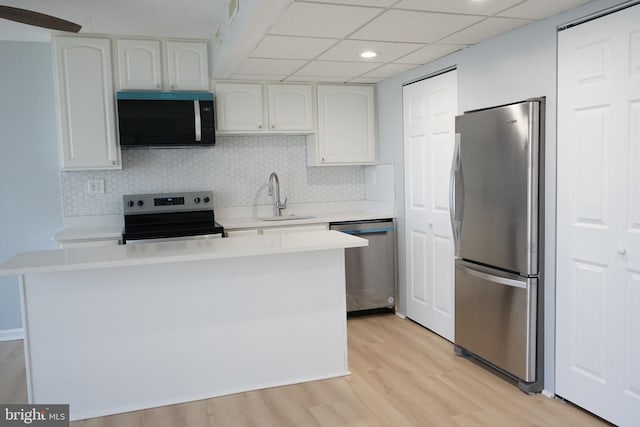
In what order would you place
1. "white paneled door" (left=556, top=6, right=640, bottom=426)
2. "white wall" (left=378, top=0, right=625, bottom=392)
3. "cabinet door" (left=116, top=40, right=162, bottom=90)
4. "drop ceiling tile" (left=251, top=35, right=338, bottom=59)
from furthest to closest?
"cabinet door" (left=116, top=40, right=162, bottom=90)
"drop ceiling tile" (left=251, top=35, right=338, bottom=59)
"white wall" (left=378, top=0, right=625, bottom=392)
"white paneled door" (left=556, top=6, right=640, bottom=426)

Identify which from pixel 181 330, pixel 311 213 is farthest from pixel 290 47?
pixel 311 213

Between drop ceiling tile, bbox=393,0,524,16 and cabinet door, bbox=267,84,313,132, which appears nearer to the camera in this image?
drop ceiling tile, bbox=393,0,524,16

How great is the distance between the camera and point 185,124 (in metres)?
4.18

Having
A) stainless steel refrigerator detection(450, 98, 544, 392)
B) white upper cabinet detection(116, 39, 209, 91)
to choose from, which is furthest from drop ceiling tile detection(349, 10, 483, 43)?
white upper cabinet detection(116, 39, 209, 91)

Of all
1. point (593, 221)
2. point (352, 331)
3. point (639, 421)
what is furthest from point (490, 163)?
point (352, 331)

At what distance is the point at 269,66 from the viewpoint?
3891 mm

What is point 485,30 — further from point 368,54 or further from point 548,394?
point 548,394

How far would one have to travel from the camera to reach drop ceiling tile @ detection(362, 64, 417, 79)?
13.1 feet

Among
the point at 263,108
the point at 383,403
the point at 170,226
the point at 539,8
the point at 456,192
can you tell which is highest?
the point at 539,8

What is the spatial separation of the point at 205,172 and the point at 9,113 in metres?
1.64

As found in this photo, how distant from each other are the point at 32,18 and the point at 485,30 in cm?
248

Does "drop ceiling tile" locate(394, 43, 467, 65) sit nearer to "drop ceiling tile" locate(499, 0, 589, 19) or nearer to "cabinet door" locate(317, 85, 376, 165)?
"drop ceiling tile" locate(499, 0, 589, 19)

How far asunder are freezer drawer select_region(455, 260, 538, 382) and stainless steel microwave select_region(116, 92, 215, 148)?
7.75ft

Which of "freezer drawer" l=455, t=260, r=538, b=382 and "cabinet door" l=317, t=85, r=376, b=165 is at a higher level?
"cabinet door" l=317, t=85, r=376, b=165
